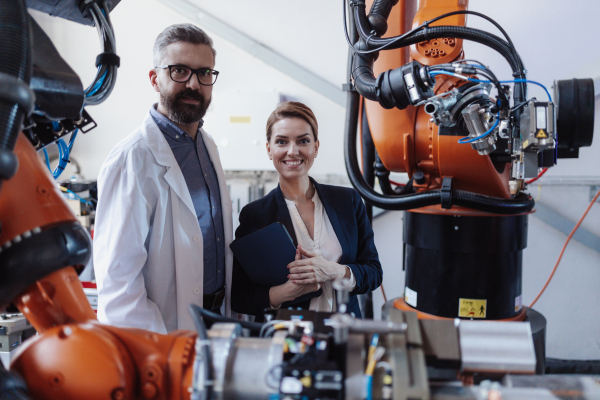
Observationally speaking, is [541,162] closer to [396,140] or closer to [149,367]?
[396,140]

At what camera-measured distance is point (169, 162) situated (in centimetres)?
124

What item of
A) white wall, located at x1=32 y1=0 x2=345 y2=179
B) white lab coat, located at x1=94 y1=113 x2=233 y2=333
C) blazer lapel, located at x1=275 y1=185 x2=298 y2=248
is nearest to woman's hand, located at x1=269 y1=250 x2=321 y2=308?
blazer lapel, located at x1=275 y1=185 x2=298 y2=248

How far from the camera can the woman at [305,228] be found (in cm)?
127

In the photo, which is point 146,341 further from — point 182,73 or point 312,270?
point 182,73

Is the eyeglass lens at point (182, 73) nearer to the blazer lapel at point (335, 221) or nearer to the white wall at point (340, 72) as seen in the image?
the blazer lapel at point (335, 221)

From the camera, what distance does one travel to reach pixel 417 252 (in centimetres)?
157

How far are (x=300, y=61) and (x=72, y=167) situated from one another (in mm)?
2025

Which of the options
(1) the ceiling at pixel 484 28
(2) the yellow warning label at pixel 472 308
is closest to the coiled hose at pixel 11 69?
(2) the yellow warning label at pixel 472 308

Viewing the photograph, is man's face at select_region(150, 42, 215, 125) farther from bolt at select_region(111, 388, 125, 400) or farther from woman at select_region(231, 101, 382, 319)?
bolt at select_region(111, 388, 125, 400)

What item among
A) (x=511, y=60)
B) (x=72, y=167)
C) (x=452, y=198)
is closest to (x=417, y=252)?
(x=452, y=198)

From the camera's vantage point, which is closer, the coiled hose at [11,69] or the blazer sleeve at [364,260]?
the coiled hose at [11,69]

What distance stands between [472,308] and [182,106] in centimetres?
125

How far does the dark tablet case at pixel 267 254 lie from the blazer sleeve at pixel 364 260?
0.60ft

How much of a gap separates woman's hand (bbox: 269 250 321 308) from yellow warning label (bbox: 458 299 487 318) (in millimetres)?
590
